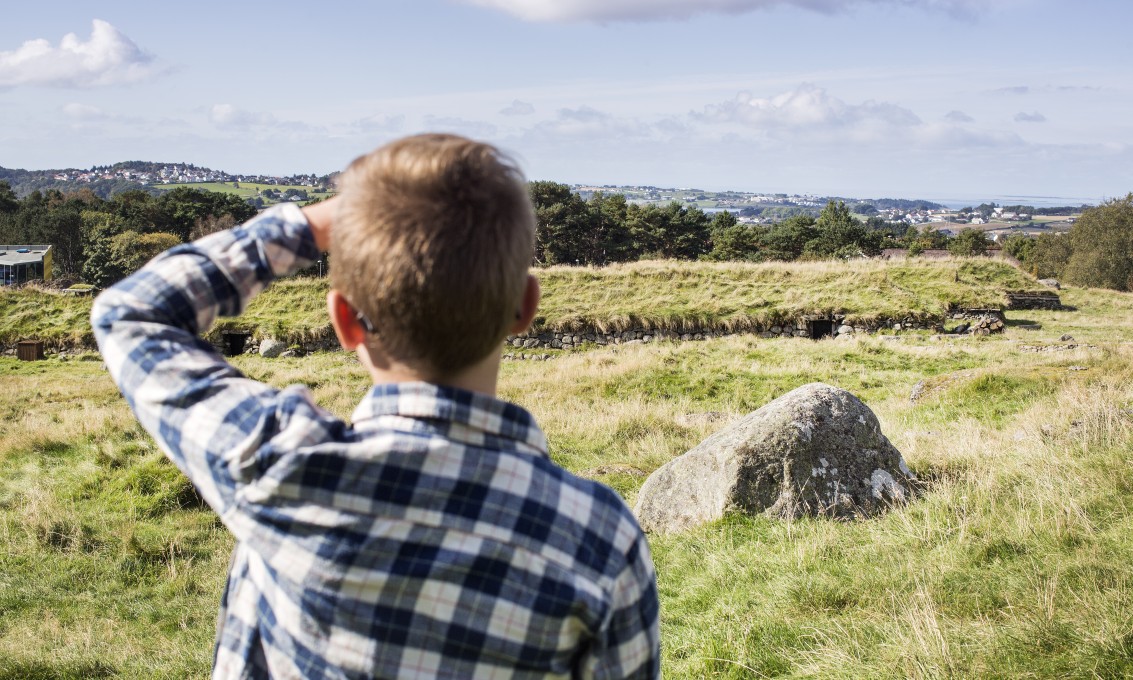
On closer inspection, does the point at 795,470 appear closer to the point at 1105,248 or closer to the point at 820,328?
the point at 820,328

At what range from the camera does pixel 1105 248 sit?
204 feet

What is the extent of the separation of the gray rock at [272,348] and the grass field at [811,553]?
1399 centimetres

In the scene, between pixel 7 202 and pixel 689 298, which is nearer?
pixel 689 298

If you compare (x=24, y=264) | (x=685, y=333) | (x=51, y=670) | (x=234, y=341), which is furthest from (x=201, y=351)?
(x=24, y=264)

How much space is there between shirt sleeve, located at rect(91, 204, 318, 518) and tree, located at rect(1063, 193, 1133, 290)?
2749 inches

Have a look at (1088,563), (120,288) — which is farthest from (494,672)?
(1088,563)

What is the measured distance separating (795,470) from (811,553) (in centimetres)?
144

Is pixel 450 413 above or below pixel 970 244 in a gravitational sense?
above

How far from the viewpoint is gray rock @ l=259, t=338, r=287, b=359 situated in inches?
1111

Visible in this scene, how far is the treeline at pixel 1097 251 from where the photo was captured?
6094 centimetres

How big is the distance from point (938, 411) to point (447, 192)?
1176cm

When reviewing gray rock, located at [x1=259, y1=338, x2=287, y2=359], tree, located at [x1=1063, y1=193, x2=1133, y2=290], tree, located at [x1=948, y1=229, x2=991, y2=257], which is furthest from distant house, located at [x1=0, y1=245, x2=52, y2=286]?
tree, located at [x1=1063, y1=193, x2=1133, y2=290]

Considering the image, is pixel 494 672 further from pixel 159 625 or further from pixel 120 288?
pixel 159 625

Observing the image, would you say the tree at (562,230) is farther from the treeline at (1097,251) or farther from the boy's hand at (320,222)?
the boy's hand at (320,222)
